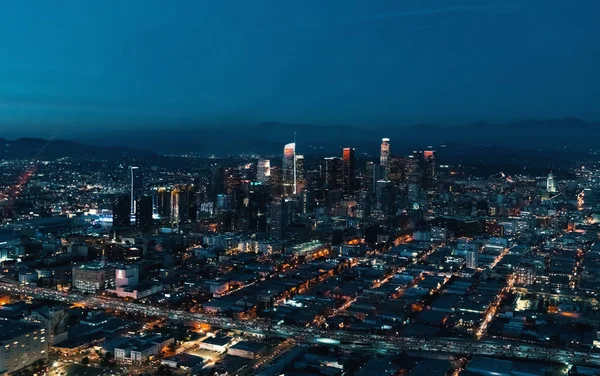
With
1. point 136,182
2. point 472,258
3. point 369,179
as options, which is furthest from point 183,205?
point 369,179

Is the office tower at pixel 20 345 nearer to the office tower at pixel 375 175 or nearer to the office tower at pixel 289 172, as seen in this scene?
the office tower at pixel 289 172

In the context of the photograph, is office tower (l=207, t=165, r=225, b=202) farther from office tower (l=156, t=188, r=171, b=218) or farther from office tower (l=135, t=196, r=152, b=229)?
office tower (l=135, t=196, r=152, b=229)

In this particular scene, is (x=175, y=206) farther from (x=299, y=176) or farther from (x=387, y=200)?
(x=299, y=176)

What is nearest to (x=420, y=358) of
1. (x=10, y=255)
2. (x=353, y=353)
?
(x=353, y=353)

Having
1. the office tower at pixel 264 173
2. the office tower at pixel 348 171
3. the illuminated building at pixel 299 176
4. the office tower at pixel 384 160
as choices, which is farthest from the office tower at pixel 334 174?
the office tower at pixel 264 173

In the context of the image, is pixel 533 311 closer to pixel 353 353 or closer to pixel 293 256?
pixel 353 353

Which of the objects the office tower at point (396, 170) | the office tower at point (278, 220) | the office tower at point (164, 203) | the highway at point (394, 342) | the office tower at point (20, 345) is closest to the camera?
the office tower at point (20, 345)

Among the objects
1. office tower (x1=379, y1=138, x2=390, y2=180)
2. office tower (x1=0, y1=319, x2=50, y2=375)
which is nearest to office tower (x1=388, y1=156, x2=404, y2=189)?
office tower (x1=379, y1=138, x2=390, y2=180)
